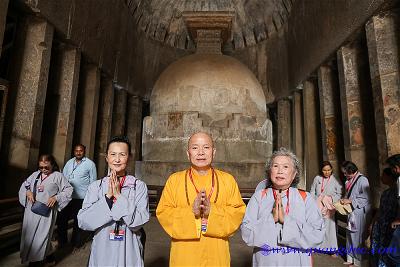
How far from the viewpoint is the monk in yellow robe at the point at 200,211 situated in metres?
2.00

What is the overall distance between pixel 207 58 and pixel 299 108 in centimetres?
420

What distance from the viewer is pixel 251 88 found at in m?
8.34

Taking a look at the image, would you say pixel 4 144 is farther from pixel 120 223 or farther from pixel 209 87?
pixel 209 87

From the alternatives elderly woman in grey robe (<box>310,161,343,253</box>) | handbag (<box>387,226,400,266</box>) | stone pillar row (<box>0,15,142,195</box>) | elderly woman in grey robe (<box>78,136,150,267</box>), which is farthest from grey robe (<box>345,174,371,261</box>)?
stone pillar row (<box>0,15,142,195</box>)

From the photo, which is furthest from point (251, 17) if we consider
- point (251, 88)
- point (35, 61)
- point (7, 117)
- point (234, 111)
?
point (7, 117)

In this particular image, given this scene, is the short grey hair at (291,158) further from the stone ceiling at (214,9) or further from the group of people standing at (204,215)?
the stone ceiling at (214,9)

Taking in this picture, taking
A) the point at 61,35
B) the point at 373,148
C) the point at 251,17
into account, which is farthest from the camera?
the point at 251,17

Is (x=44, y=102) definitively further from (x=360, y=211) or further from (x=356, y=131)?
(x=356, y=131)

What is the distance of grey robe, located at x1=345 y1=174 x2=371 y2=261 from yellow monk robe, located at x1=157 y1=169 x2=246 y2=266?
9.36ft

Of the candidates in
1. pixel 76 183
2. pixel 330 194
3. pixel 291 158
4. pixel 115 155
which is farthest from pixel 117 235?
pixel 330 194

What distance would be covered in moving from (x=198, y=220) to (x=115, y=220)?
24.2 inches

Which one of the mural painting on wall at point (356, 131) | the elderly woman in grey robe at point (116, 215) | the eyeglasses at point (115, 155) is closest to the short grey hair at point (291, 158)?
the elderly woman in grey robe at point (116, 215)

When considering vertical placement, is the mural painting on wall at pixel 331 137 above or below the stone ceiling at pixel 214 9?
below

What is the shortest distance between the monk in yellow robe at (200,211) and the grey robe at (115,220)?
7.7 inches
